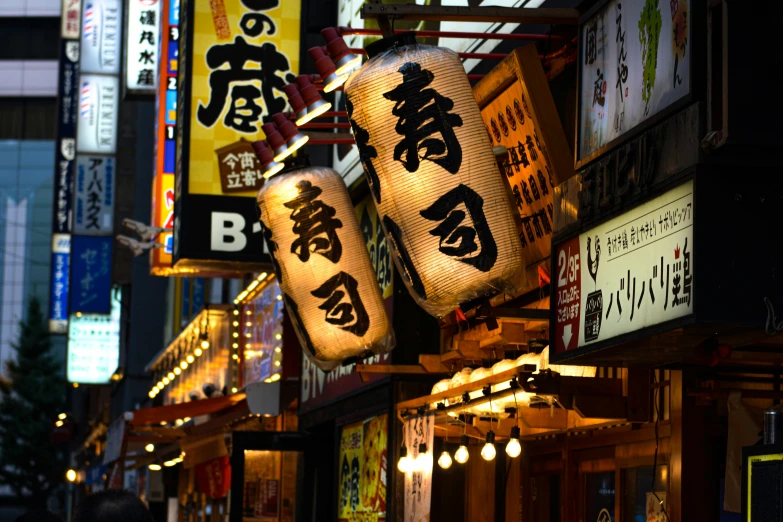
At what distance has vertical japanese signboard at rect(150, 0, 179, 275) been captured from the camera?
23156 mm

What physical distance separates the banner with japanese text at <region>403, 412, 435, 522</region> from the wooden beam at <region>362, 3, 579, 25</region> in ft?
12.4

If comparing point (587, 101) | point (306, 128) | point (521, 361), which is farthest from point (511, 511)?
point (587, 101)

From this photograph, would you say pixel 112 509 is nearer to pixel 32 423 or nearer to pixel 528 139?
pixel 528 139

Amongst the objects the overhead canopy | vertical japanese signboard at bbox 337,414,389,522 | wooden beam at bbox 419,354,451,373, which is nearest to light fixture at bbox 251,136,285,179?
wooden beam at bbox 419,354,451,373

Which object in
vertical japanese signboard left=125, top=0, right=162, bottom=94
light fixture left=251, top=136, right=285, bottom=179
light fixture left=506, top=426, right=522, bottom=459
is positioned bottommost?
light fixture left=506, top=426, right=522, bottom=459

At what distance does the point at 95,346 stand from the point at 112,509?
37.5 metres

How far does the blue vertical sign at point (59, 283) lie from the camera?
135ft

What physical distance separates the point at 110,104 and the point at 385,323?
82.6 ft

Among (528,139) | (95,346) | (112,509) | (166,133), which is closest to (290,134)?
(528,139)

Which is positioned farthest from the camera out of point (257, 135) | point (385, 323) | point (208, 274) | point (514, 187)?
point (208, 274)

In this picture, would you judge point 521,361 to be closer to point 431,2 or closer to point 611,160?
point 611,160

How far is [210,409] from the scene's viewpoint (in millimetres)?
21359

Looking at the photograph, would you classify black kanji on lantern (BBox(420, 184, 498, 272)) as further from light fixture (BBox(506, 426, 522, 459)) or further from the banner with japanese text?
the banner with japanese text

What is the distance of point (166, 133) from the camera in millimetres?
25078
